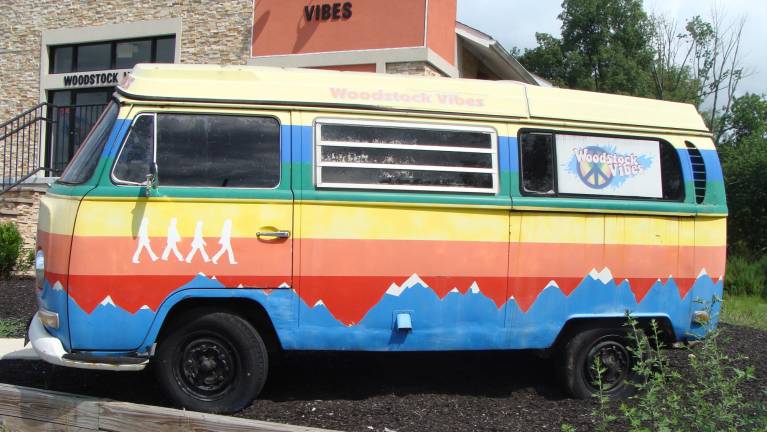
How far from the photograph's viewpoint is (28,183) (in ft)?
39.6

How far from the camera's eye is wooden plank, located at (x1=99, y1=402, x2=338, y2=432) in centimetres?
433

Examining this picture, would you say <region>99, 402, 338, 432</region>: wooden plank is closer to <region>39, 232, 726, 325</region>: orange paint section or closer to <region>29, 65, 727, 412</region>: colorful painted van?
<region>29, 65, 727, 412</region>: colorful painted van

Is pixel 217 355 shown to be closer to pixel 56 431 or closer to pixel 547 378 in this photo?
pixel 56 431

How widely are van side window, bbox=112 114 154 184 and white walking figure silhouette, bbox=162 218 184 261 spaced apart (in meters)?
0.40

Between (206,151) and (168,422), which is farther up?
(206,151)

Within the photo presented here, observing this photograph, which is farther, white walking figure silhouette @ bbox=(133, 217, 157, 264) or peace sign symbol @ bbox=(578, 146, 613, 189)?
peace sign symbol @ bbox=(578, 146, 613, 189)

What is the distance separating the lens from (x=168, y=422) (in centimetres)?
442

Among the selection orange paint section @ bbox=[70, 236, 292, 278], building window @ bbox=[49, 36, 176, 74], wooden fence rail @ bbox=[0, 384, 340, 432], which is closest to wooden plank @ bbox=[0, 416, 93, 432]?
wooden fence rail @ bbox=[0, 384, 340, 432]

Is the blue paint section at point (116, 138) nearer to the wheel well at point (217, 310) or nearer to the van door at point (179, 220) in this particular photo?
the van door at point (179, 220)

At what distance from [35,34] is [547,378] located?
14.3 m

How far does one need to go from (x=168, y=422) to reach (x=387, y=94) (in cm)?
286

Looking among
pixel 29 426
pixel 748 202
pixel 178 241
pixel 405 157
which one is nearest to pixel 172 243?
pixel 178 241

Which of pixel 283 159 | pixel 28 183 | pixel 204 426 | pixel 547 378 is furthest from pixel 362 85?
pixel 28 183

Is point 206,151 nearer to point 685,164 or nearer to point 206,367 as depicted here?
point 206,367
